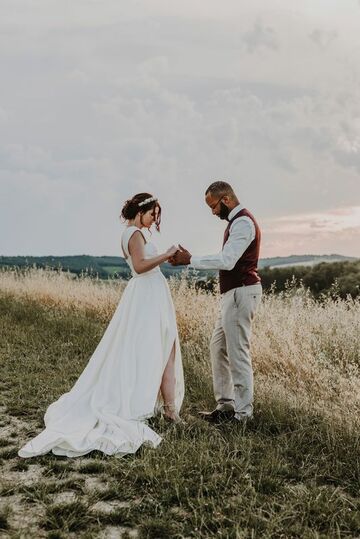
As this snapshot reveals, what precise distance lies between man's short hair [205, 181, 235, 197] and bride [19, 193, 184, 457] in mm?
546

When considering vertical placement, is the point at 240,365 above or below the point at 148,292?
below

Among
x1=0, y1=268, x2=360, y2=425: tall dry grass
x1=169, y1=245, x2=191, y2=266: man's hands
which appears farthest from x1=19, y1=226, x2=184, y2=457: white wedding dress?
x1=0, y1=268, x2=360, y2=425: tall dry grass

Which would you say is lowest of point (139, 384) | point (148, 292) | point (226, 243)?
point (139, 384)

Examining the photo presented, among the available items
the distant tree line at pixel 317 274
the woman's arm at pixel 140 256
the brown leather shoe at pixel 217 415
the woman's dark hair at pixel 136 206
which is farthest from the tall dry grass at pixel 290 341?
the distant tree line at pixel 317 274

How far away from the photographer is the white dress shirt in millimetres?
5863

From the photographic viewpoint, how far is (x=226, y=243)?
595 centimetres

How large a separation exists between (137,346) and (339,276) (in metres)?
23.4

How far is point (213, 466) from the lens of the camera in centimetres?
471

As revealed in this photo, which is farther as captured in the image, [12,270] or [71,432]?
[12,270]

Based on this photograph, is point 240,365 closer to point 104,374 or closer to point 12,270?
point 104,374

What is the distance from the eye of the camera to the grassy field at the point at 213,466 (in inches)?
154

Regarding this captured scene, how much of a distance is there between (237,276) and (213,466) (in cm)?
191

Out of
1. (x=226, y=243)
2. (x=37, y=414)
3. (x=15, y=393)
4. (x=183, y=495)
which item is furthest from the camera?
(x=15, y=393)

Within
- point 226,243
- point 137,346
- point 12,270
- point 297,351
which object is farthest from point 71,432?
point 12,270
